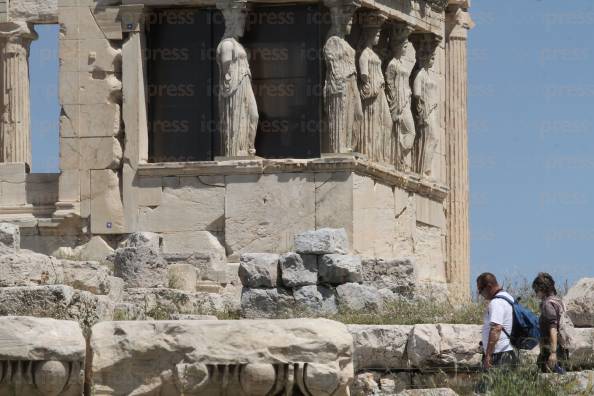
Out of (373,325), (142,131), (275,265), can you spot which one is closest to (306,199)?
(142,131)

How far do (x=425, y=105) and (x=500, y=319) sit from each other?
46.4ft

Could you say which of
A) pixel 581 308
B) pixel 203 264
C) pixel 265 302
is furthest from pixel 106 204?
pixel 581 308

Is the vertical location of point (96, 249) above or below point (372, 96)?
below

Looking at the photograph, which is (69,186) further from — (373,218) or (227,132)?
(373,218)

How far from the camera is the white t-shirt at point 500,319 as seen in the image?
16150 mm

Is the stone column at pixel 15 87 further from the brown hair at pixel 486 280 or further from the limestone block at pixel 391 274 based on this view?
the brown hair at pixel 486 280

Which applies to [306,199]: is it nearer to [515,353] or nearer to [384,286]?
[384,286]

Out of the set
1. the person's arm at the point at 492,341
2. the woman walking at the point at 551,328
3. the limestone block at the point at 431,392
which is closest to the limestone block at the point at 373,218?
the woman walking at the point at 551,328

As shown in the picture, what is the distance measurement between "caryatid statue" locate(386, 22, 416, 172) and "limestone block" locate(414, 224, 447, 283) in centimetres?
108

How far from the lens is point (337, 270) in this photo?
72.7ft

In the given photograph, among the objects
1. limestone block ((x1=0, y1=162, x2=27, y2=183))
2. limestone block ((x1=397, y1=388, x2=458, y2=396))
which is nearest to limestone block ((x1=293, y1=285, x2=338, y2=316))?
limestone block ((x1=397, y1=388, x2=458, y2=396))

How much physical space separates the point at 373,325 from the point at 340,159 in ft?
29.9

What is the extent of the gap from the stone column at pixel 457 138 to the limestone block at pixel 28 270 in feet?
39.0

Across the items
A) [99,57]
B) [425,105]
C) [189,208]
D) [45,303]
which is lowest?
[45,303]
